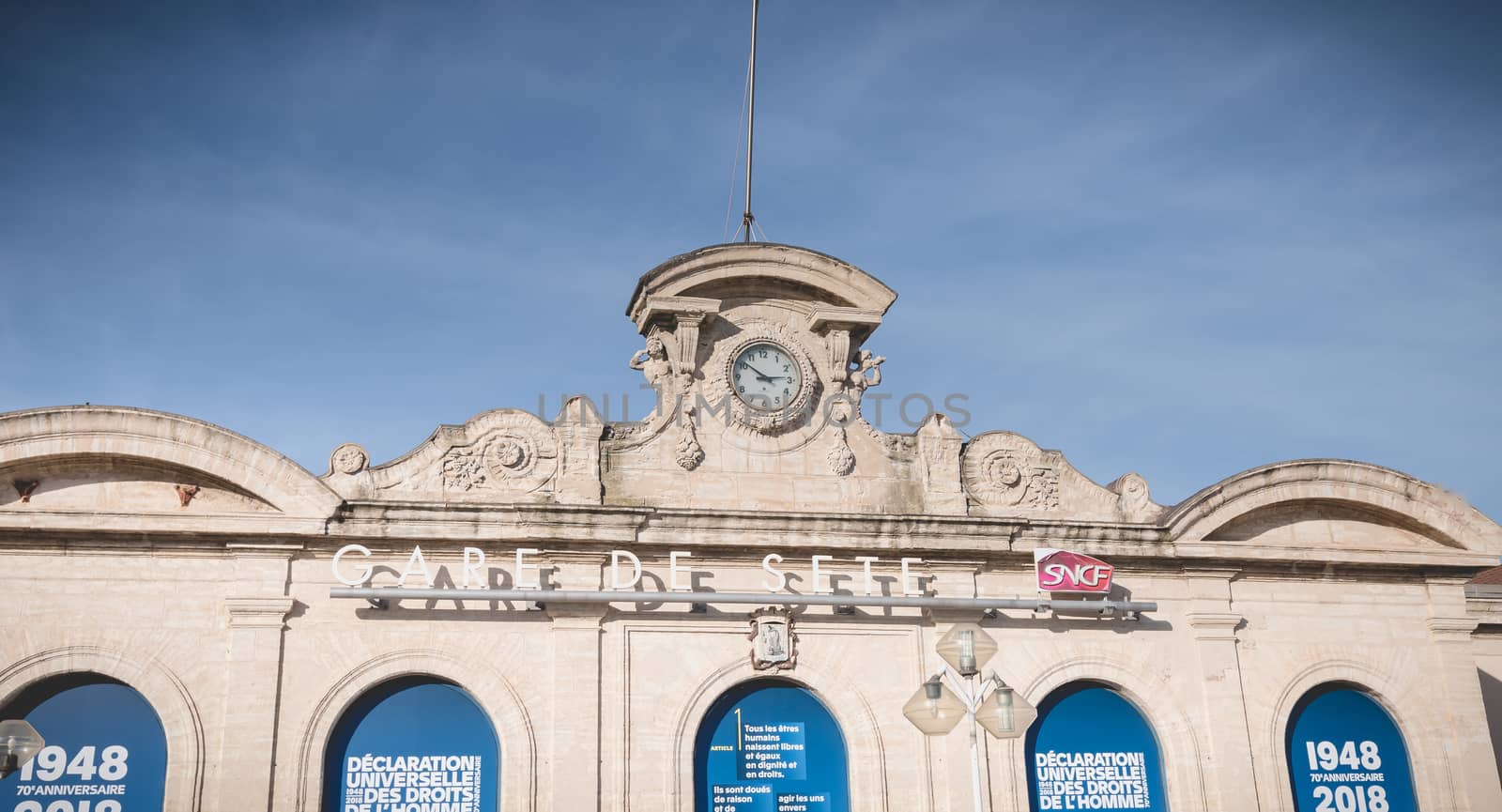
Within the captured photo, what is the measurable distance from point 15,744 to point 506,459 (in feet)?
25.3

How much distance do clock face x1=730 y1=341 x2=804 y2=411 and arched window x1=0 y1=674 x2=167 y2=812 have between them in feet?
32.2

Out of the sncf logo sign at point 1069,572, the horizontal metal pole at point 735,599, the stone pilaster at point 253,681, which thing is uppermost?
the sncf logo sign at point 1069,572

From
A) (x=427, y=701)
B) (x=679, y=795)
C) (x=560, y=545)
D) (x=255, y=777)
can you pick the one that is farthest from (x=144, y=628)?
(x=679, y=795)

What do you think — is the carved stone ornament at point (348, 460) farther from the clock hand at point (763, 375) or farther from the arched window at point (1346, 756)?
the arched window at point (1346, 756)

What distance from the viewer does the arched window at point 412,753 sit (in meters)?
→ 19.3

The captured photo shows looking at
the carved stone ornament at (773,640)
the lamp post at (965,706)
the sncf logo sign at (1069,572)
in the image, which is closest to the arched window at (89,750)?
the carved stone ornament at (773,640)

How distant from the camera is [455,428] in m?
21.1

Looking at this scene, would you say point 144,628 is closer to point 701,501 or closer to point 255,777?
point 255,777

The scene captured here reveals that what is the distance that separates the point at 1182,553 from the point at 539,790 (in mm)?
10840

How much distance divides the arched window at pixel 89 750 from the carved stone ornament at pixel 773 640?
325 inches

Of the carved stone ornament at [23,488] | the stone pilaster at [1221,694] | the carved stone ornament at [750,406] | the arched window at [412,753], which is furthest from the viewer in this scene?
the carved stone ornament at [750,406]

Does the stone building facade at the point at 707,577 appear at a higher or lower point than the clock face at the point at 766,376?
lower

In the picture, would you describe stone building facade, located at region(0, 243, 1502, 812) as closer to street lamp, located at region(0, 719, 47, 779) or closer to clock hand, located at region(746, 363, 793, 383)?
clock hand, located at region(746, 363, 793, 383)

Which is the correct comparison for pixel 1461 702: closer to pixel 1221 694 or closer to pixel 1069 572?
pixel 1221 694
